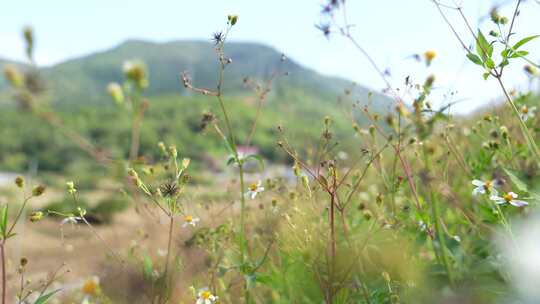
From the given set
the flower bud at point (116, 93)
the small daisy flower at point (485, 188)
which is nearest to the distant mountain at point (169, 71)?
the small daisy flower at point (485, 188)

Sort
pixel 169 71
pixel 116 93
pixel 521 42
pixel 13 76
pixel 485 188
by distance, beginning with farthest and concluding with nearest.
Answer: pixel 169 71 < pixel 485 188 < pixel 521 42 < pixel 116 93 < pixel 13 76

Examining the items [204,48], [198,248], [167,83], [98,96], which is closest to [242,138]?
[198,248]

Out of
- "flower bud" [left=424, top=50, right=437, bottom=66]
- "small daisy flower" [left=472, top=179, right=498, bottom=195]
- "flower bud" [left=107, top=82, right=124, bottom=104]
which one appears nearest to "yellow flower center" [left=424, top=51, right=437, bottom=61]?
"flower bud" [left=424, top=50, right=437, bottom=66]

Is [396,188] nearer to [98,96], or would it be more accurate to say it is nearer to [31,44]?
[31,44]

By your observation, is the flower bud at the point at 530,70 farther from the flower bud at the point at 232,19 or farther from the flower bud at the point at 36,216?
the flower bud at the point at 36,216

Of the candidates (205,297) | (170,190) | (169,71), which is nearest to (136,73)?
(170,190)

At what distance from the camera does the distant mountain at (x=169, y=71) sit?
39.8 metres

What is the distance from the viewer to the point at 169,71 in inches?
2184

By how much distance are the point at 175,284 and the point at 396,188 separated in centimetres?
78

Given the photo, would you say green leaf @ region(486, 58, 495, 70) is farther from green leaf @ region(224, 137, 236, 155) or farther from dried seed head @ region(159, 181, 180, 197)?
dried seed head @ region(159, 181, 180, 197)

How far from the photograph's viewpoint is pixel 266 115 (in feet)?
85.4

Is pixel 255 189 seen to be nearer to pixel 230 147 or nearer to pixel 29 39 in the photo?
pixel 230 147

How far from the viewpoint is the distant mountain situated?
131ft

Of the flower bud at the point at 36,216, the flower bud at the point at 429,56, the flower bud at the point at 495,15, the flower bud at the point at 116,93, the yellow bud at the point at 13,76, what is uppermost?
the flower bud at the point at 495,15
